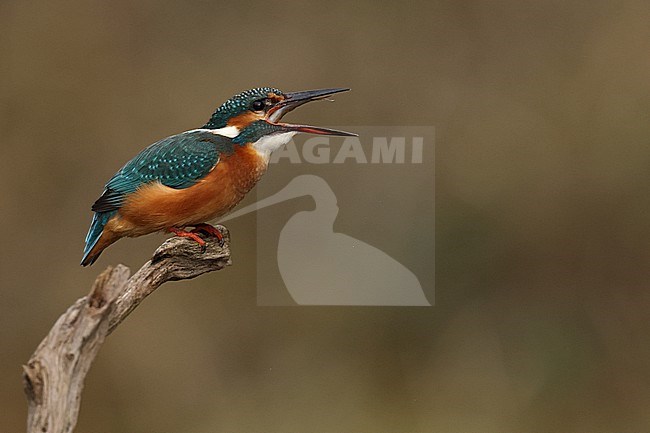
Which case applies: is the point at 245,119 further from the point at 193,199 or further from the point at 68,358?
the point at 68,358

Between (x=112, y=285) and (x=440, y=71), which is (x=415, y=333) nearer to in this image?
(x=440, y=71)

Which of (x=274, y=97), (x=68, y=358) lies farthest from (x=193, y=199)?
(x=68, y=358)

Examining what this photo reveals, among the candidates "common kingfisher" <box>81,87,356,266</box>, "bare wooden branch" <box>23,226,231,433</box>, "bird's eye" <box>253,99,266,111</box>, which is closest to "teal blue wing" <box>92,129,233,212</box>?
"common kingfisher" <box>81,87,356,266</box>

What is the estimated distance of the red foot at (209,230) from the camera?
6.85 ft

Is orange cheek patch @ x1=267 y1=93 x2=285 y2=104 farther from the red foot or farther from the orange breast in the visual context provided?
the red foot

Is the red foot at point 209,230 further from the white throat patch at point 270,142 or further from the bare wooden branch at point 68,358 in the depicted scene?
the bare wooden branch at point 68,358

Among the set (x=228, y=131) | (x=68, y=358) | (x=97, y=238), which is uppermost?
(x=228, y=131)

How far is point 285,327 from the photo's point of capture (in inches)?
155

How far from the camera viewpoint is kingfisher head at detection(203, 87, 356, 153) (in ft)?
6.73

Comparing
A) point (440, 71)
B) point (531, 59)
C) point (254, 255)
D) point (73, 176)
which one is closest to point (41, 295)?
point (73, 176)

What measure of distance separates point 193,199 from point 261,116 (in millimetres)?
245

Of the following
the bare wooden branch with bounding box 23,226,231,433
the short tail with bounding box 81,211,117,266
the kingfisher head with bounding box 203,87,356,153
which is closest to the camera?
the bare wooden branch with bounding box 23,226,231,433

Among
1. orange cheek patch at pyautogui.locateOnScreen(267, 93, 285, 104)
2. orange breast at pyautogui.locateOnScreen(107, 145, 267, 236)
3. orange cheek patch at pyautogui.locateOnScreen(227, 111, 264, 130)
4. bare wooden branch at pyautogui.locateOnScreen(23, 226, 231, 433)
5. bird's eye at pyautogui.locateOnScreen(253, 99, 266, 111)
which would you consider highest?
orange cheek patch at pyautogui.locateOnScreen(267, 93, 285, 104)

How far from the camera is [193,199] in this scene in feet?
6.53
